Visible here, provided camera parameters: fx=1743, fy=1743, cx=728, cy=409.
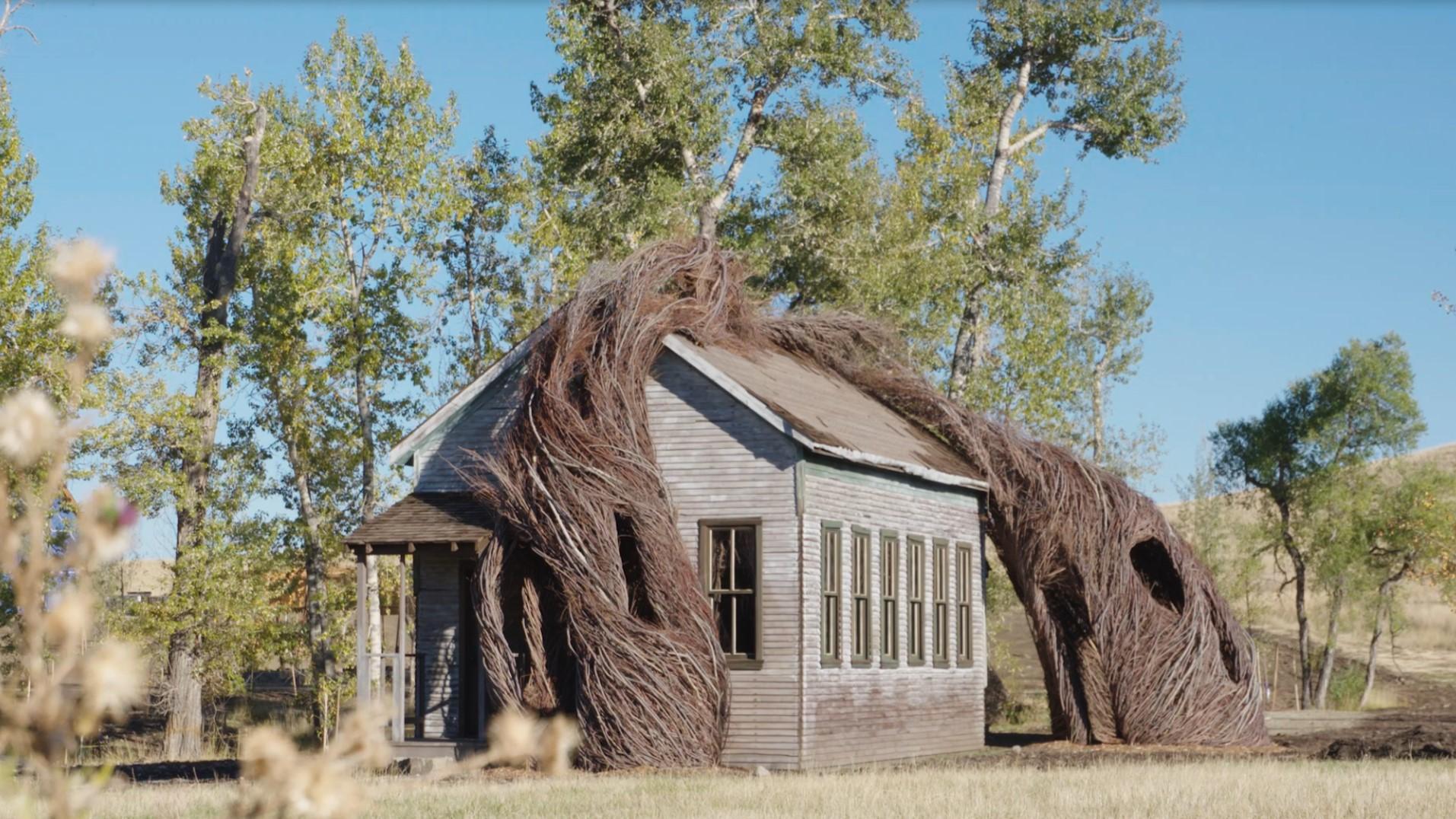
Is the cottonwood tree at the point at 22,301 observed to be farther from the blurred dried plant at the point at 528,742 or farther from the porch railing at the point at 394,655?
the blurred dried plant at the point at 528,742

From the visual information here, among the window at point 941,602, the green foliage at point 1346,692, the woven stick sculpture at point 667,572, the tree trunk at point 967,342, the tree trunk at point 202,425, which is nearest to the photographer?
the woven stick sculpture at point 667,572

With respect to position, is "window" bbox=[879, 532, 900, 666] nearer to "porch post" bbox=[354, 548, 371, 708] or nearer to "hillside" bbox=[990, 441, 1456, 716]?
"porch post" bbox=[354, 548, 371, 708]

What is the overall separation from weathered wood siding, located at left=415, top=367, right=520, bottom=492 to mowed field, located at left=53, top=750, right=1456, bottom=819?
16.6 feet

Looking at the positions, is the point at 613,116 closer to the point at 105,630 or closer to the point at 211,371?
the point at 211,371

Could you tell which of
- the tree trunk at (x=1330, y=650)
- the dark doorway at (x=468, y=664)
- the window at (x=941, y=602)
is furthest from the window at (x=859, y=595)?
the tree trunk at (x=1330, y=650)

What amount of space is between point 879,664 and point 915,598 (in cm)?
157

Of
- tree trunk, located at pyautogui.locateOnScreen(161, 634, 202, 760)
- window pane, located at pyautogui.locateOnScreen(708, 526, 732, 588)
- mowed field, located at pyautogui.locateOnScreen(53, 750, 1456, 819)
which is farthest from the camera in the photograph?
tree trunk, located at pyautogui.locateOnScreen(161, 634, 202, 760)

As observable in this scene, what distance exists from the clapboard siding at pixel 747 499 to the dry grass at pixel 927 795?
1265 mm

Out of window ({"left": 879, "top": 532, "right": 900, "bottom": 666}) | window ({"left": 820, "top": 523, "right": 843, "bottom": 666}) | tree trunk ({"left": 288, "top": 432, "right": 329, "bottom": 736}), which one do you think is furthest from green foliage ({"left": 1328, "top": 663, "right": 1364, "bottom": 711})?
tree trunk ({"left": 288, "top": 432, "right": 329, "bottom": 736})

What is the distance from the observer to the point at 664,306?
72.4 ft

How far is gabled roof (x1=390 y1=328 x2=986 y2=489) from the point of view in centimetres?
2138

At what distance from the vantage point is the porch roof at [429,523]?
2141 cm

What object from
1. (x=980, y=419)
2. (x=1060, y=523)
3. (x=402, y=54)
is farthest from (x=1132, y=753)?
(x=402, y=54)

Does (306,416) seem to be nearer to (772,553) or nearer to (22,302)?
(22,302)
